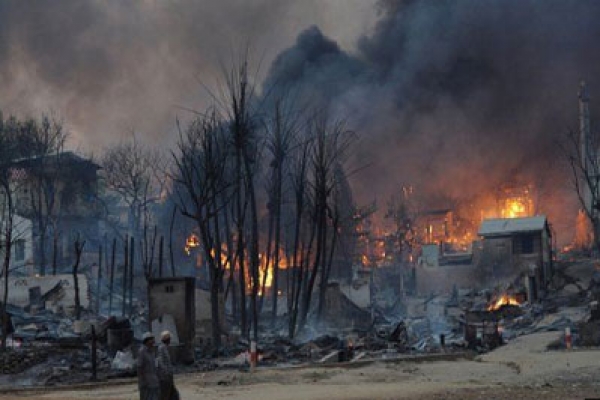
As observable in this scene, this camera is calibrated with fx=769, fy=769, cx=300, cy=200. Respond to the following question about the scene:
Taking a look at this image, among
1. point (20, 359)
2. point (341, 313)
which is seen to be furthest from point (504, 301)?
point (20, 359)

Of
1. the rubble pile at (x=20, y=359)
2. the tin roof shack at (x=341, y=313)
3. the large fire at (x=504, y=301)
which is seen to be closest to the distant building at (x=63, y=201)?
the tin roof shack at (x=341, y=313)

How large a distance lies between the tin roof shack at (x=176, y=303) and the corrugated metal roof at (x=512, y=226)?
116ft

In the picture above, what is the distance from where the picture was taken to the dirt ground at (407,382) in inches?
555

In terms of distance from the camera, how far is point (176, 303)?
80.2 ft

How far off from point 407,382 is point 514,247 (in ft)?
133

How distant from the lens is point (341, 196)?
75.1 meters

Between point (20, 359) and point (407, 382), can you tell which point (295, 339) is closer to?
point (20, 359)

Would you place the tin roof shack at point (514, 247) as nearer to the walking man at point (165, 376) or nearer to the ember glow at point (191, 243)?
the ember glow at point (191, 243)

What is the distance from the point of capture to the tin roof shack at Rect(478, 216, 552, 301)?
5378 cm

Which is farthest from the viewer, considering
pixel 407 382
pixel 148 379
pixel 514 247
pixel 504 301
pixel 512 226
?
pixel 512 226

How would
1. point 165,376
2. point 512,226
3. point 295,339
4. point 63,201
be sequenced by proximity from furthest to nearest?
point 63,201, point 512,226, point 295,339, point 165,376

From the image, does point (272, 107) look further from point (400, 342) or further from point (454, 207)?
point (400, 342)

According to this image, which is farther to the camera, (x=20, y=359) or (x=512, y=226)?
(x=512, y=226)

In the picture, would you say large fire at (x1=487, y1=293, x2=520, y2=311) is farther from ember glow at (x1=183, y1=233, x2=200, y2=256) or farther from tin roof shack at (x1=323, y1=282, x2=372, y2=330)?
ember glow at (x1=183, y1=233, x2=200, y2=256)
